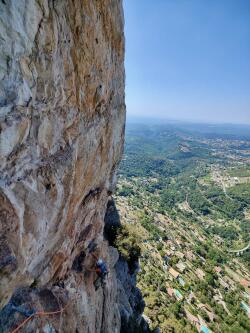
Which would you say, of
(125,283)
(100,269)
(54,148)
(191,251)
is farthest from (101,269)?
(191,251)

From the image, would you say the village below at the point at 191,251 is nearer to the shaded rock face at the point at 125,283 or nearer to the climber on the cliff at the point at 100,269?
the shaded rock face at the point at 125,283

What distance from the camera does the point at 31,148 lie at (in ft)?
→ 23.7

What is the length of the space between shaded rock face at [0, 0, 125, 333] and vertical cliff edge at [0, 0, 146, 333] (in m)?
0.03

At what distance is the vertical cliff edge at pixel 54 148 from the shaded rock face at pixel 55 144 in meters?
0.03

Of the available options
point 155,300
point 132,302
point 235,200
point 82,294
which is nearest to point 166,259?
point 155,300

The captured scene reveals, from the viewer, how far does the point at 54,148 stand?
8438mm

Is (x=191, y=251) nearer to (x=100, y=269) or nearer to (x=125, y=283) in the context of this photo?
(x=125, y=283)

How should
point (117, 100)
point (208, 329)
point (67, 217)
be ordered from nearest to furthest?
point (67, 217) → point (117, 100) → point (208, 329)

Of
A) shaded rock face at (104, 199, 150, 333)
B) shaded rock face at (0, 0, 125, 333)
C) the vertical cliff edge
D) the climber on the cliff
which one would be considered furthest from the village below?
the vertical cliff edge

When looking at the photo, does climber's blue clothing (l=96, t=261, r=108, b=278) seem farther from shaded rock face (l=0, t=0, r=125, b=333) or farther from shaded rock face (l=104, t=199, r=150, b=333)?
shaded rock face (l=104, t=199, r=150, b=333)

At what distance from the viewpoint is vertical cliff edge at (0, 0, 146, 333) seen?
6.25 metres

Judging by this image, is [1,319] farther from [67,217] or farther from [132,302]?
[132,302]

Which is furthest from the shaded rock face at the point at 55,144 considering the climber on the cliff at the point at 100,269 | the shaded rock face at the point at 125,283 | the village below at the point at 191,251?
the village below at the point at 191,251

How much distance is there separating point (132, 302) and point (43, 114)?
68.1 ft
